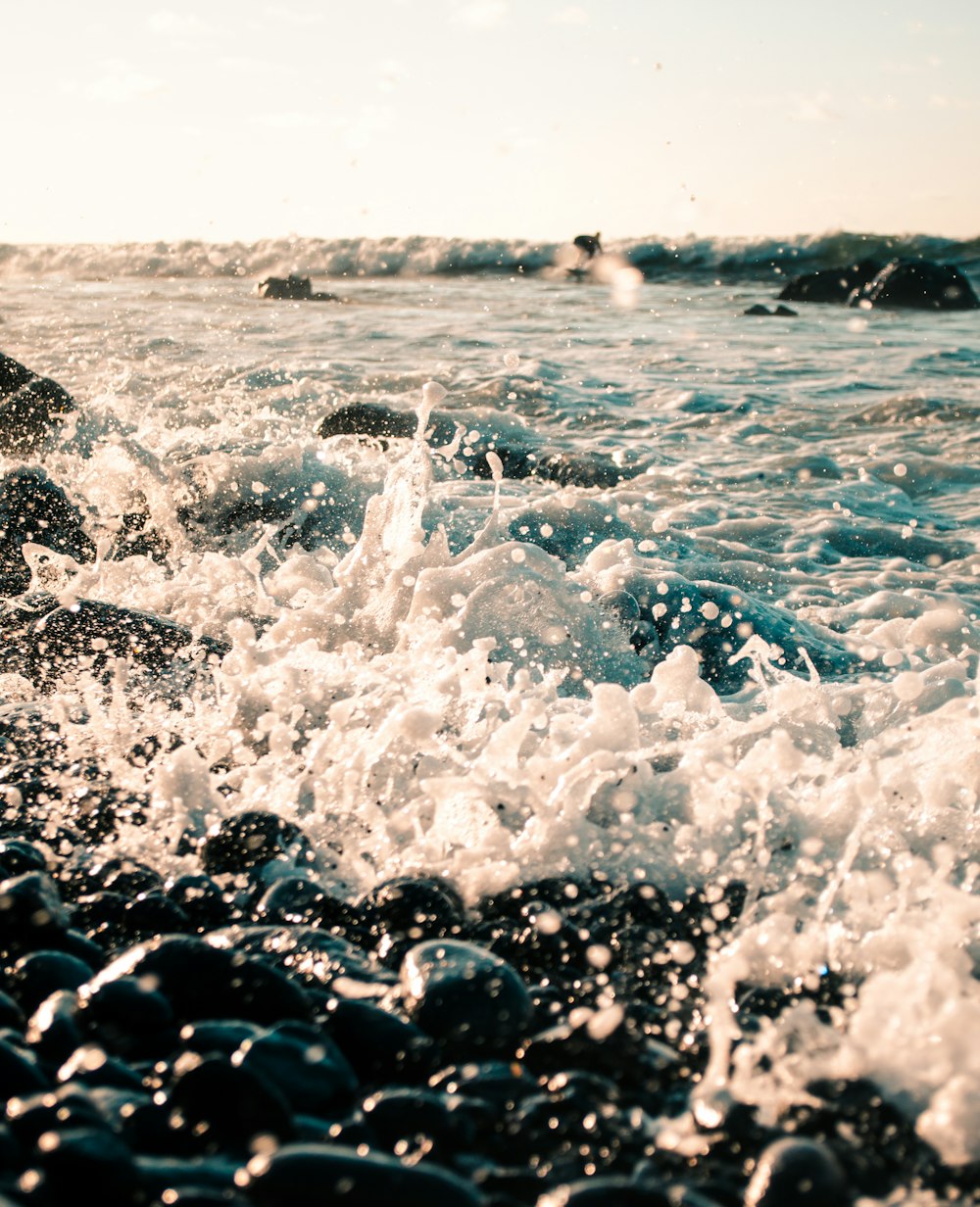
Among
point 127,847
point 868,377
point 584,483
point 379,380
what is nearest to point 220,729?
point 127,847

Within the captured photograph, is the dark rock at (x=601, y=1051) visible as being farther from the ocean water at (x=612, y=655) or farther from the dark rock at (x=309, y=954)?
the dark rock at (x=309, y=954)

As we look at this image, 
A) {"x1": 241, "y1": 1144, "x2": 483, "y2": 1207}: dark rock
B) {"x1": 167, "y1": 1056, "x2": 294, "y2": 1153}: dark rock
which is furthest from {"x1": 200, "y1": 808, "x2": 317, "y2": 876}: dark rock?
{"x1": 241, "y1": 1144, "x2": 483, "y2": 1207}: dark rock

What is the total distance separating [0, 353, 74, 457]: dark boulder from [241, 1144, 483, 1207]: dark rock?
279 inches

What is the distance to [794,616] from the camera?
16.7 ft

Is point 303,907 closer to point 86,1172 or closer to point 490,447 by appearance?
point 86,1172

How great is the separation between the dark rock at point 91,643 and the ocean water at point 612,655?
0.45 ft

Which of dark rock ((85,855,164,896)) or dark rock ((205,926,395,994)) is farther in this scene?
dark rock ((85,855,164,896))

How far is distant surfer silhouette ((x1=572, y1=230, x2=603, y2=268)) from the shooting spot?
88.7 feet

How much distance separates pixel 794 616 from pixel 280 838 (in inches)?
122

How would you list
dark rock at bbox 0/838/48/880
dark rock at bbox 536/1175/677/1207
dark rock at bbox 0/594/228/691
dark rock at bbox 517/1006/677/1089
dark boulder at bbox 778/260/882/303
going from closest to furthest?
dark rock at bbox 536/1175/677/1207 → dark rock at bbox 517/1006/677/1089 → dark rock at bbox 0/838/48/880 → dark rock at bbox 0/594/228/691 → dark boulder at bbox 778/260/882/303

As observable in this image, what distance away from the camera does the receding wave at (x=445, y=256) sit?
1038 inches

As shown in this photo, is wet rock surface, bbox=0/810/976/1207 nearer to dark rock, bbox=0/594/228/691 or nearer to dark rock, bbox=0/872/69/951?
dark rock, bbox=0/872/69/951

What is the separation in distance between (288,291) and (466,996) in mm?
20187

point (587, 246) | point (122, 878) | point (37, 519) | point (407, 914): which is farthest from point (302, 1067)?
point (587, 246)
